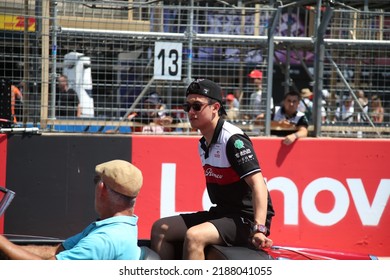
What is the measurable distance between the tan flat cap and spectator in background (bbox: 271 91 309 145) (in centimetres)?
495

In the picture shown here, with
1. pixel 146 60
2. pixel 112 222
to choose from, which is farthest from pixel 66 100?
pixel 112 222

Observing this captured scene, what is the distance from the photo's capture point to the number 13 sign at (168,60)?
27.7 ft

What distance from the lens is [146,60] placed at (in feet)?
29.5

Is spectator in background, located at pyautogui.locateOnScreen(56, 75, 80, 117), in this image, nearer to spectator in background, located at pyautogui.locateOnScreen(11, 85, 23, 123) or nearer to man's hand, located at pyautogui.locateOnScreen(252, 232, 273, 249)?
spectator in background, located at pyautogui.locateOnScreen(11, 85, 23, 123)

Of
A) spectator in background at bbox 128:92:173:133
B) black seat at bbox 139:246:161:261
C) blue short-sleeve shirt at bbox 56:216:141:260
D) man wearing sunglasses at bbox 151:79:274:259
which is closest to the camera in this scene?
blue short-sleeve shirt at bbox 56:216:141:260

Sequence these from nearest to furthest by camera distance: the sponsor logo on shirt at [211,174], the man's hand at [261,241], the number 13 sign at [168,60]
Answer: the man's hand at [261,241]
the sponsor logo on shirt at [211,174]
the number 13 sign at [168,60]

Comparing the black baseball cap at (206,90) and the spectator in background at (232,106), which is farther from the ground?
the black baseball cap at (206,90)

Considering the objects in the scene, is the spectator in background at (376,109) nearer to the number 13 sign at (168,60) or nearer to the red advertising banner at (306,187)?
the red advertising banner at (306,187)

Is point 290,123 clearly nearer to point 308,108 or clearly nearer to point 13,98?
point 308,108

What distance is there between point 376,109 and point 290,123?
1.21 meters

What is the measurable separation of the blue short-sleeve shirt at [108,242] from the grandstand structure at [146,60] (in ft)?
15.3

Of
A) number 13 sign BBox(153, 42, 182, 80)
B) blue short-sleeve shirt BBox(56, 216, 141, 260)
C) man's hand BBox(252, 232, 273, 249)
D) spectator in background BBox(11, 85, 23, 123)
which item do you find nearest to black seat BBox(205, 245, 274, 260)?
man's hand BBox(252, 232, 273, 249)

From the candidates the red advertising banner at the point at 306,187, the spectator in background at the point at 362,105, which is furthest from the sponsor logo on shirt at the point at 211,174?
the spectator in background at the point at 362,105

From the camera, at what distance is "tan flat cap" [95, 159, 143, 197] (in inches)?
141
